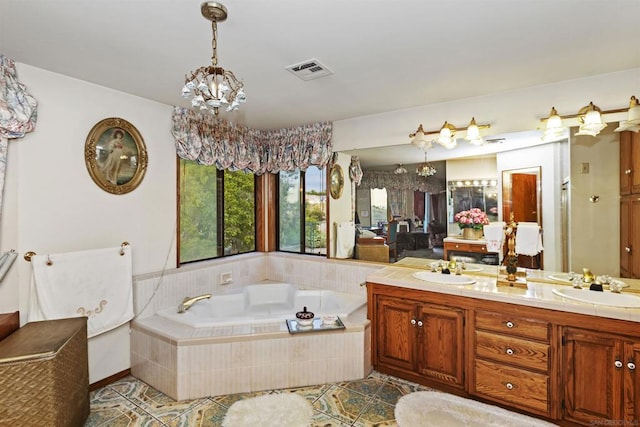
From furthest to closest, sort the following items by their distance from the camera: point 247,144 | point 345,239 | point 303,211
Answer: point 303,211, point 247,144, point 345,239

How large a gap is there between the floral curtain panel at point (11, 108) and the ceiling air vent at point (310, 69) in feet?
5.72

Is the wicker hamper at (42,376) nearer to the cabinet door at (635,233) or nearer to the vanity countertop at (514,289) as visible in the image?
the vanity countertop at (514,289)

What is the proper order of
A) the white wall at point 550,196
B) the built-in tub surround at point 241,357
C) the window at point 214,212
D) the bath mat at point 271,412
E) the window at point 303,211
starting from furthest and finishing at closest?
the window at point 303,211 → the window at point 214,212 → the white wall at point 550,196 → the built-in tub surround at point 241,357 → the bath mat at point 271,412

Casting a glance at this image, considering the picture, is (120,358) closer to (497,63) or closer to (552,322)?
(552,322)

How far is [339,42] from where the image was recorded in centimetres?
184

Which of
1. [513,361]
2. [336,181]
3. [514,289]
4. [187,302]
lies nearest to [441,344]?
[513,361]

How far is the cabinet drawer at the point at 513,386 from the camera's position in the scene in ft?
6.65

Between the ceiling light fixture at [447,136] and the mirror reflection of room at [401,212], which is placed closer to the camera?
the ceiling light fixture at [447,136]

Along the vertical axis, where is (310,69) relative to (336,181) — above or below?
above

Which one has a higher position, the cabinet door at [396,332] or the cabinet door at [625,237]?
the cabinet door at [625,237]

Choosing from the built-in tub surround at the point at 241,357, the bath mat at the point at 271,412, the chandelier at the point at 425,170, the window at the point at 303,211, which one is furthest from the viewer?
the window at the point at 303,211

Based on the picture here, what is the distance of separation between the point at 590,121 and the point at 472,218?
1.07 meters

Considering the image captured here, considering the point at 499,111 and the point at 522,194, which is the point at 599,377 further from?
the point at 499,111

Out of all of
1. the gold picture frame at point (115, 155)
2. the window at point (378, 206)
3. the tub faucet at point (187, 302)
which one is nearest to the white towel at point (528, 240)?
the window at point (378, 206)
